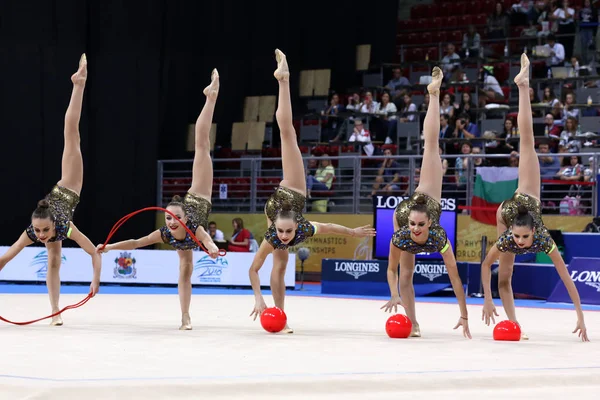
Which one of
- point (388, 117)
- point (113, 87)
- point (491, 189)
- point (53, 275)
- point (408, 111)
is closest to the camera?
point (53, 275)

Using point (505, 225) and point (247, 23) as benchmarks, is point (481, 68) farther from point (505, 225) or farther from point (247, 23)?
point (505, 225)

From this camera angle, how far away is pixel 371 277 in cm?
1265

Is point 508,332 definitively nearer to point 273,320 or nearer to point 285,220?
point 273,320

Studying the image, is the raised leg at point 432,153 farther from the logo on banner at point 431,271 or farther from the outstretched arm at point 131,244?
the logo on banner at point 431,271

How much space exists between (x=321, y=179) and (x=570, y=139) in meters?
4.16

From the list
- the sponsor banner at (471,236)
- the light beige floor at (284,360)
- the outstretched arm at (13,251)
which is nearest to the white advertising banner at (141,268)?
the sponsor banner at (471,236)

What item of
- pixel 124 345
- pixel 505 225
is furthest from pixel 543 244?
pixel 124 345

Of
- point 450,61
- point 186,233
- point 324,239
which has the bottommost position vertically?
point 324,239

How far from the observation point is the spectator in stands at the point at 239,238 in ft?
47.2

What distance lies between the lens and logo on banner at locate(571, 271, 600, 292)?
10820 millimetres

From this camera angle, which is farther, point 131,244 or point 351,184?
point 351,184

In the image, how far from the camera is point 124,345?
6.10 meters

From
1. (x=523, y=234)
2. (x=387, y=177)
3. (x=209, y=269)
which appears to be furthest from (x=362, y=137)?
(x=523, y=234)

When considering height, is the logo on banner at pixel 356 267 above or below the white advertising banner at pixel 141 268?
above
